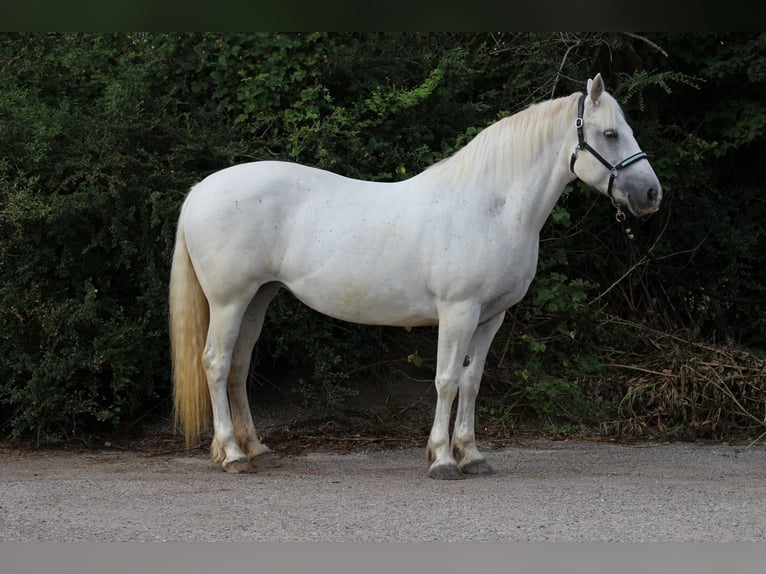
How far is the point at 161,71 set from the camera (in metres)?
6.73

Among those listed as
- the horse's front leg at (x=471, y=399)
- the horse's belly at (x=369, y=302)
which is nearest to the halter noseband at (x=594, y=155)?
the horse's front leg at (x=471, y=399)

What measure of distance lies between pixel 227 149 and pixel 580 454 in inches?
124

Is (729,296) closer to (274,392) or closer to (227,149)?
(274,392)

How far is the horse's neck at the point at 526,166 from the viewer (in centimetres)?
480

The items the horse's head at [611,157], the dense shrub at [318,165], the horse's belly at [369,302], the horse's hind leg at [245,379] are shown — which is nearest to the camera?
the horse's head at [611,157]

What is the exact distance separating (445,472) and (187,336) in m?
1.65

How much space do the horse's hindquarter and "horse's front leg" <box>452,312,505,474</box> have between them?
0.65 feet

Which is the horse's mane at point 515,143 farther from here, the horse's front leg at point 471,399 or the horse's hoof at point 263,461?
the horse's hoof at point 263,461

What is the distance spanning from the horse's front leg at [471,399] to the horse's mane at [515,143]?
788mm

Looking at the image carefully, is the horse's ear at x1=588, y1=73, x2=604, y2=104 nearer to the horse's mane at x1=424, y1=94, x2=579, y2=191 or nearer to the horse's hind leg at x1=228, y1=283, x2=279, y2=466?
the horse's mane at x1=424, y1=94, x2=579, y2=191

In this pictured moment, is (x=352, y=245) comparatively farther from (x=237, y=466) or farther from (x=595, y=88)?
(x=595, y=88)

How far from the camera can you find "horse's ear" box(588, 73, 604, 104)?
4609 millimetres

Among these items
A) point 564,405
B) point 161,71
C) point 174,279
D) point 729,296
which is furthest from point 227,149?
point 729,296

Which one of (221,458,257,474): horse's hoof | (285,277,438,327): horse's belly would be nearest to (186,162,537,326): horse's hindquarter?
(285,277,438,327): horse's belly
